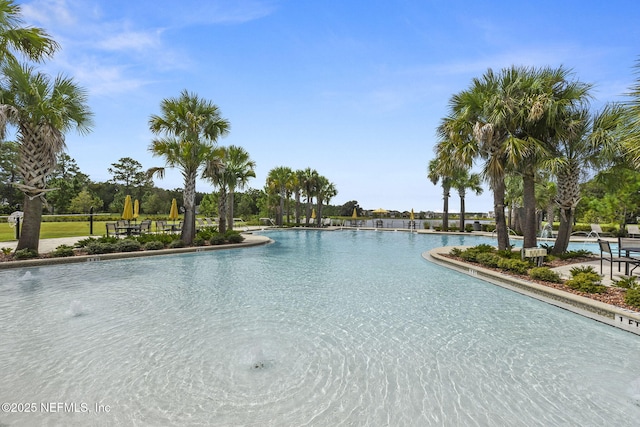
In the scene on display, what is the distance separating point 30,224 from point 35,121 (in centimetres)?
370

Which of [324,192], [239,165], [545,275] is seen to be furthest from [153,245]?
[324,192]

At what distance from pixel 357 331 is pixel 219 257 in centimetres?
939

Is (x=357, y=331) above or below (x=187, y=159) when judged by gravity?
below

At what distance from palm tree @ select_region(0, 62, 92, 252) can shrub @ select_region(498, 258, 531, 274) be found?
1558cm

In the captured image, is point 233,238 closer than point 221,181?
Yes

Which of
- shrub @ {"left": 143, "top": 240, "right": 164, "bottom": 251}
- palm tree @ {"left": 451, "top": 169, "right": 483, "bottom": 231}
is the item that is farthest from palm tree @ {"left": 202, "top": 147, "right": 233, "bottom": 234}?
palm tree @ {"left": 451, "top": 169, "right": 483, "bottom": 231}

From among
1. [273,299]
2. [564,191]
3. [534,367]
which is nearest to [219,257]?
[273,299]

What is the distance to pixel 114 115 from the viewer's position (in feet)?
45.6

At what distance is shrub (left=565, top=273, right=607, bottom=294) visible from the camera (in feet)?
21.3

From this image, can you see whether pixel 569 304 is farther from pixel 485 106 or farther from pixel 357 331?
pixel 485 106

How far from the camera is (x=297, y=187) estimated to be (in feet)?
116

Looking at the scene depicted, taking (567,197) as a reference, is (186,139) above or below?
above

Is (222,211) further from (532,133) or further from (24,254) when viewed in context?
(532,133)

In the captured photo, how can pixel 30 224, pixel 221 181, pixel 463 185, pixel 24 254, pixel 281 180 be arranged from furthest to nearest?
pixel 281 180, pixel 463 185, pixel 221 181, pixel 30 224, pixel 24 254
